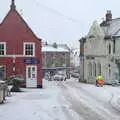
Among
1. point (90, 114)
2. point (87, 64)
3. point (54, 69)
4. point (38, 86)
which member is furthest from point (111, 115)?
point (54, 69)

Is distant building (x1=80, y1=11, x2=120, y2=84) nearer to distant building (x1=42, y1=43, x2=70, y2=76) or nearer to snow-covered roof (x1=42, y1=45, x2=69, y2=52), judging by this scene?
distant building (x1=42, y1=43, x2=70, y2=76)

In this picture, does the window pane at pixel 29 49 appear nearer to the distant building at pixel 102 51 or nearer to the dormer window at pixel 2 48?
the dormer window at pixel 2 48

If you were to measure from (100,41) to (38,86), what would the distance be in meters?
19.9

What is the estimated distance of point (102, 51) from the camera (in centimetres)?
6556

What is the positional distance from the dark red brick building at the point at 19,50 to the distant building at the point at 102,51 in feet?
47.3

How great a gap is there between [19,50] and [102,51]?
19.3 metres

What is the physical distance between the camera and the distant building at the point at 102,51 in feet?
199

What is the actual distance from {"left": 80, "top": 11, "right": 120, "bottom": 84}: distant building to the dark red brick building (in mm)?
14422

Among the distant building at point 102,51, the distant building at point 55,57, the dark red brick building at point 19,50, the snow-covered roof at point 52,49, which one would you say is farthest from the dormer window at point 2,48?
the snow-covered roof at point 52,49

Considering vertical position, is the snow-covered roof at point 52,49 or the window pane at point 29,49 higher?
the snow-covered roof at point 52,49

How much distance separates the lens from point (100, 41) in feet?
218

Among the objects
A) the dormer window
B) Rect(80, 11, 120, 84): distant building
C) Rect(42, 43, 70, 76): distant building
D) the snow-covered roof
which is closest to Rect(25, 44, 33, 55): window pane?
the dormer window

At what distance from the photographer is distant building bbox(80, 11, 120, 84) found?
60.7 meters

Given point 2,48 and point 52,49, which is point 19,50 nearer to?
point 2,48
